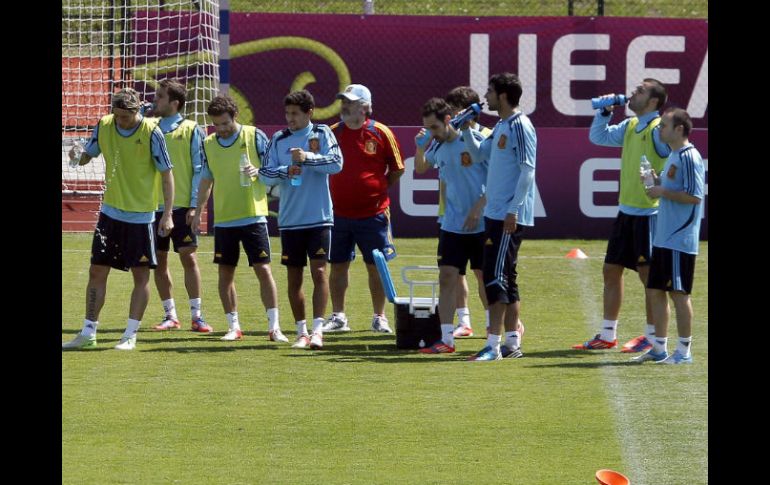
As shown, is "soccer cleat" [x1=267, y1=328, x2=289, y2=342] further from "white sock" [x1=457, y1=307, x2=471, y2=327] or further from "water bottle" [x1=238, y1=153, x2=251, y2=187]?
"white sock" [x1=457, y1=307, x2=471, y2=327]

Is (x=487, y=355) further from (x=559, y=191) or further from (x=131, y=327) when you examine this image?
(x=559, y=191)

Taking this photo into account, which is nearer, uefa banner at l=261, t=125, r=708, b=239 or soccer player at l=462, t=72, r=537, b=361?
soccer player at l=462, t=72, r=537, b=361

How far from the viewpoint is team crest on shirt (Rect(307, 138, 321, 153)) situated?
33.6ft

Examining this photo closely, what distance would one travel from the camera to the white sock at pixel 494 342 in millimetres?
9859

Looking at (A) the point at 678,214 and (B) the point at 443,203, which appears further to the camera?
(B) the point at 443,203

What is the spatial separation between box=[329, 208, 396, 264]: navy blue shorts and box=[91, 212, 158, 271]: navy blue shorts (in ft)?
5.91

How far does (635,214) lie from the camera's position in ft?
34.2

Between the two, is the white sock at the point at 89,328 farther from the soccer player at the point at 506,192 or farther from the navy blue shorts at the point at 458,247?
the soccer player at the point at 506,192

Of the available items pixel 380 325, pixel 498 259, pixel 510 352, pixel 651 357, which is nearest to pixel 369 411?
pixel 498 259

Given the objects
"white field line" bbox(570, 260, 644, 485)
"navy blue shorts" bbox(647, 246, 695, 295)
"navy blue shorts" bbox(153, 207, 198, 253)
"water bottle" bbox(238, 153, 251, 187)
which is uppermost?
"water bottle" bbox(238, 153, 251, 187)

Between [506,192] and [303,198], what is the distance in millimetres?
1659

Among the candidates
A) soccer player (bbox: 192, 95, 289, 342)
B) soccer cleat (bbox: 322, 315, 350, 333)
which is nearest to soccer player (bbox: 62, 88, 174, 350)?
soccer player (bbox: 192, 95, 289, 342)

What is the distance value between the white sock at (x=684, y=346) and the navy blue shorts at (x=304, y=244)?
9.04 ft
